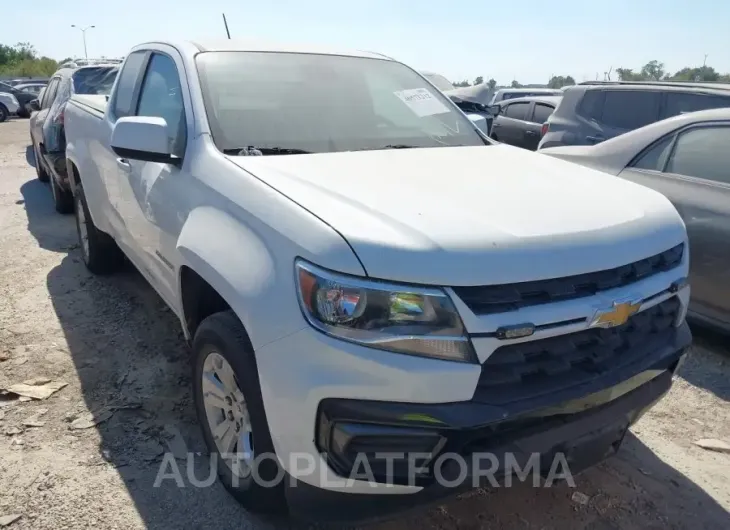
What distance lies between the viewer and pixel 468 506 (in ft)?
8.18

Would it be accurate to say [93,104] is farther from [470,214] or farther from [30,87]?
[30,87]

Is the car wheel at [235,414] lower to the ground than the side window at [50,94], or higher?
lower

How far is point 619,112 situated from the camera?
6.74m

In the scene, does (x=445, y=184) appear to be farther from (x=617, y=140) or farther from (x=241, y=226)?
(x=617, y=140)

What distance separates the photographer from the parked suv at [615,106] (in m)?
6.00

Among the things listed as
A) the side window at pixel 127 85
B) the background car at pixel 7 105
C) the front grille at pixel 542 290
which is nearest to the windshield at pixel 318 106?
the side window at pixel 127 85

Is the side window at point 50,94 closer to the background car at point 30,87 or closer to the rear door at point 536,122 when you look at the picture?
the rear door at point 536,122

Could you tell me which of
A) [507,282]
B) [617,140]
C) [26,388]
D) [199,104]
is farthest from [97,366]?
[617,140]

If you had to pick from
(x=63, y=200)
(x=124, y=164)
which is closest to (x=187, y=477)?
(x=124, y=164)

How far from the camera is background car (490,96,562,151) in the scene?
9875mm

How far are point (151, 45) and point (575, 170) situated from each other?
2.53 meters

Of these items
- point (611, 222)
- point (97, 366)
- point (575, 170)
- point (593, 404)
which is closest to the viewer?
point (593, 404)

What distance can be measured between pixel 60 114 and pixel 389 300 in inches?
267

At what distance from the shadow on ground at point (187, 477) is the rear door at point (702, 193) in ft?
1.54
